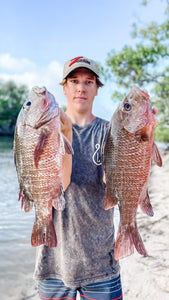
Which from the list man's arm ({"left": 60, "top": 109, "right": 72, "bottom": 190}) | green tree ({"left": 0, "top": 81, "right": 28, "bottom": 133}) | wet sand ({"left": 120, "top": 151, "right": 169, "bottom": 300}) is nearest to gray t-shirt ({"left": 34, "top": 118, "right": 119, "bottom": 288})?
man's arm ({"left": 60, "top": 109, "right": 72, "bottom": 190})

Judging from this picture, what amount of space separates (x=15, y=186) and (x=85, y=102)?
12547 mm

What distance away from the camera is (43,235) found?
1711 mm

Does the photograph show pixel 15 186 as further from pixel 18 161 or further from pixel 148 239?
pixel 18 161

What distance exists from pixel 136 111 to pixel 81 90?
703 mm

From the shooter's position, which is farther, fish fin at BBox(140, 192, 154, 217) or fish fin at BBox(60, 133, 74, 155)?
fish fin at BBox(140, 192, 154, 217)

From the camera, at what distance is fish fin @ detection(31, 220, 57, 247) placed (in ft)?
5.53

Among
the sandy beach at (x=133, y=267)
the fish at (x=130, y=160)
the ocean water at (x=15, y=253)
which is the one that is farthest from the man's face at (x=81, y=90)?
the sandy beach at (x=133, y=267)

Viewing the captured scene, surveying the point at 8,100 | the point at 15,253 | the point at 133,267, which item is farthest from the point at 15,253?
the point at 8,100

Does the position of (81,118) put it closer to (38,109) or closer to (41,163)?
(38,109)

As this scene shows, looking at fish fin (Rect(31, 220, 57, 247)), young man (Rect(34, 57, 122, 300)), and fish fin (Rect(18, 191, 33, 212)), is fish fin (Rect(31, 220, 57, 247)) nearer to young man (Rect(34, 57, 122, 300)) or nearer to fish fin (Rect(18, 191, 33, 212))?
fish fin (Rect(18, 191, 33, 212))

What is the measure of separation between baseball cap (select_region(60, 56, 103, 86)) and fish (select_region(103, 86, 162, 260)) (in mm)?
656

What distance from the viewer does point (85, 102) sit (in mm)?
2340

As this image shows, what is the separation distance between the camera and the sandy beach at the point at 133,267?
12.6ft

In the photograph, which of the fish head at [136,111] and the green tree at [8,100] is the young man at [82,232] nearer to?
the fish head at [136,111]
